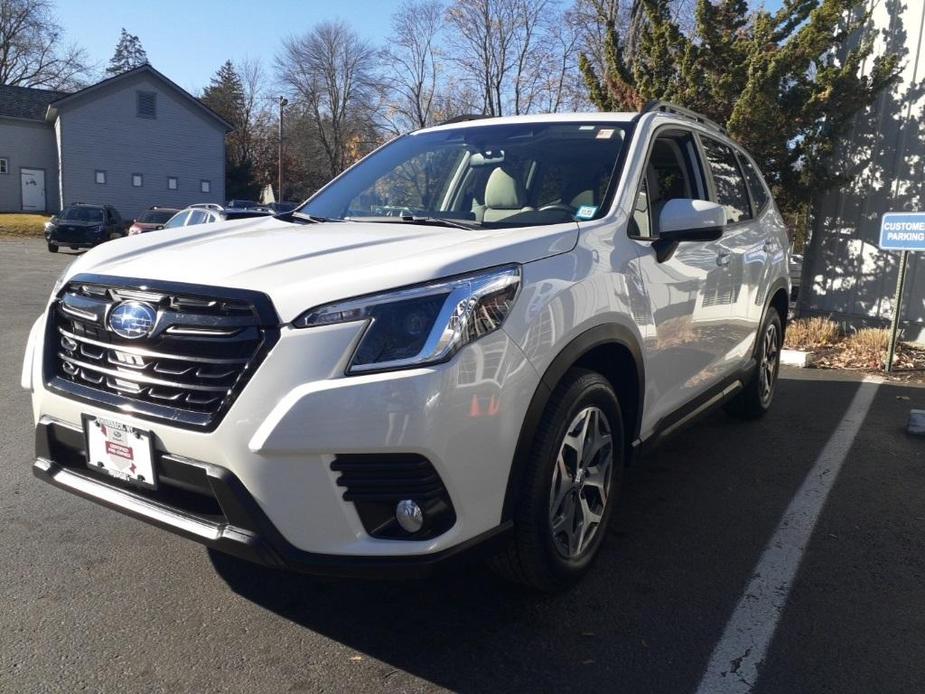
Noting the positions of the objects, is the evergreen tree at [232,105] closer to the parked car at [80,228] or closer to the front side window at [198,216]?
the parked car at [80,228]

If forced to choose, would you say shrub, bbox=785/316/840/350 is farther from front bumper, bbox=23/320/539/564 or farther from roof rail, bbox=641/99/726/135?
front bumper, bbox=23/320/539/564

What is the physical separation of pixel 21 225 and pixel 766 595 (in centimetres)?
3468

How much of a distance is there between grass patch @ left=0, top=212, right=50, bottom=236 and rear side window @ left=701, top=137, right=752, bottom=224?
3208 centimetres

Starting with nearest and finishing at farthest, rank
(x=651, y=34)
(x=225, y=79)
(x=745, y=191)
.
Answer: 1. (x=745, y=191)
2. (x=651, y=34)
3. (x=225, y=79)

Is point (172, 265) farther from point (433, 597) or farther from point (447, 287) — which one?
point (433, 597)

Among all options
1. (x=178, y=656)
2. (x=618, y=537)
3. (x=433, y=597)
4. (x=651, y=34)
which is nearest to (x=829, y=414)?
(x=618, y=537)

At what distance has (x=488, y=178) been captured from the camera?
373 centimetres

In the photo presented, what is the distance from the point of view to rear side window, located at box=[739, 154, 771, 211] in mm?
5094

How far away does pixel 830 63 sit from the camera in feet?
30.7

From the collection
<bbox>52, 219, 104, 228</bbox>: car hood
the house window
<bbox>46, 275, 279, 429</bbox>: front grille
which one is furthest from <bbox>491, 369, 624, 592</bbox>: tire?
the house window

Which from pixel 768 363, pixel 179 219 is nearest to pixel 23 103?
pixel 179 219

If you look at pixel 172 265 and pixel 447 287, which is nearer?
pixel 447 287

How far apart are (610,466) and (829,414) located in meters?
3.67

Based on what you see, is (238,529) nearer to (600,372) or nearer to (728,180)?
(600,372)
